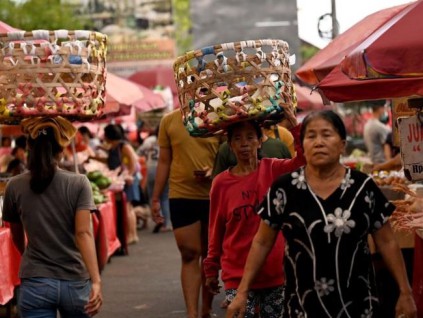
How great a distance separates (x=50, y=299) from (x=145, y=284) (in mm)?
7036

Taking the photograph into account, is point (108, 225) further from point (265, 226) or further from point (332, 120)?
point (332, 120)

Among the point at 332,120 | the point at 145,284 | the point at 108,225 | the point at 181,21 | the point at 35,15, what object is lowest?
the point at 145,284

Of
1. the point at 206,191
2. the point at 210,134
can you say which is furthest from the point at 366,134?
the point at 210,134

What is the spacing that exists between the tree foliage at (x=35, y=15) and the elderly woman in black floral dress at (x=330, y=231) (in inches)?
1228

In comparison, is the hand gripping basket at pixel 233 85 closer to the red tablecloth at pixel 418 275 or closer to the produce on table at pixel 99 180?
the red tablecloth at pixel 418 275

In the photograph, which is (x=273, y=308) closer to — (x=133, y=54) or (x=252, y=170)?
(x=252, y=170)

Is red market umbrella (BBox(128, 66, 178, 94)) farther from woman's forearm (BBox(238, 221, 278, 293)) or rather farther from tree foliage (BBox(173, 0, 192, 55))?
tree foliage (BBox(173, 0, 192, 55))

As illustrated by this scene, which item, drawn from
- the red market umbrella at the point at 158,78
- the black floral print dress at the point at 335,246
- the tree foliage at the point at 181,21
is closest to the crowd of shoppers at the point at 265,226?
the black floral print dress at the point at 335,246

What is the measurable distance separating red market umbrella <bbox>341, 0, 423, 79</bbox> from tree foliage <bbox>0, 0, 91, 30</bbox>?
3065cm

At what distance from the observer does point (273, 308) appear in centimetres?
677

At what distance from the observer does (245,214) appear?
675 cm

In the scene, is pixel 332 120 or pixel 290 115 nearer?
pixel 332 120

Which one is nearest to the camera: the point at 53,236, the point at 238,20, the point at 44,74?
the point at 53,236

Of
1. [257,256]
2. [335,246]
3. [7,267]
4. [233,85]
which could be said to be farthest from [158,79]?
[335,246]
